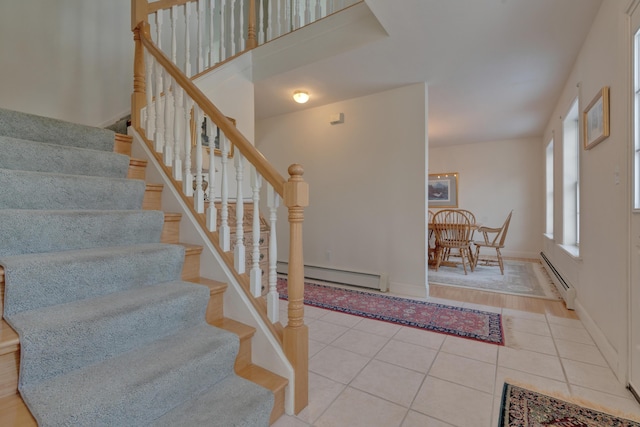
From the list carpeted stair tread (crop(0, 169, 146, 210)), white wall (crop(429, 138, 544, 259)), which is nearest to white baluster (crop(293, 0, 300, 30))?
carpeted stair tread (crop(0, 169, 146, 210))

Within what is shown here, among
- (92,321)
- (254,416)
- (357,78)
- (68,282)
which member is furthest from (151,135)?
(357,78)

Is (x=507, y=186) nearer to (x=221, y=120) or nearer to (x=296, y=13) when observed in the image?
(x=296, y=13)

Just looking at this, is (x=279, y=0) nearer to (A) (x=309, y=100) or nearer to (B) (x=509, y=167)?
(A) (x=309, y=100)

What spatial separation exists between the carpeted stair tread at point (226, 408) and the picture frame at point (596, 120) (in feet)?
8.64

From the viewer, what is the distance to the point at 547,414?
1.40m

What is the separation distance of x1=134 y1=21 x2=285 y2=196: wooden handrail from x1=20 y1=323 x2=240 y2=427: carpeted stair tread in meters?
0.77

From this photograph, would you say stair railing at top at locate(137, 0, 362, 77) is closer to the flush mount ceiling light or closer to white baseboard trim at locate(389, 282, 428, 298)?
the flush mount ceiling light

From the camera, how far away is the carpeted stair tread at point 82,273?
3.56ft

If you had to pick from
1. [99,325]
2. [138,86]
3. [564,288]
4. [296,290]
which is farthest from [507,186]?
[99,325]

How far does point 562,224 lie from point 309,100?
3.57 m

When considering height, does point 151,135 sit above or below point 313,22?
below

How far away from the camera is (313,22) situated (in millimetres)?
2914

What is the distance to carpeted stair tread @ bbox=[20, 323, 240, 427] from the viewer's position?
0.87 metres

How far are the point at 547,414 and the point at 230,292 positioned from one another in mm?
1677
